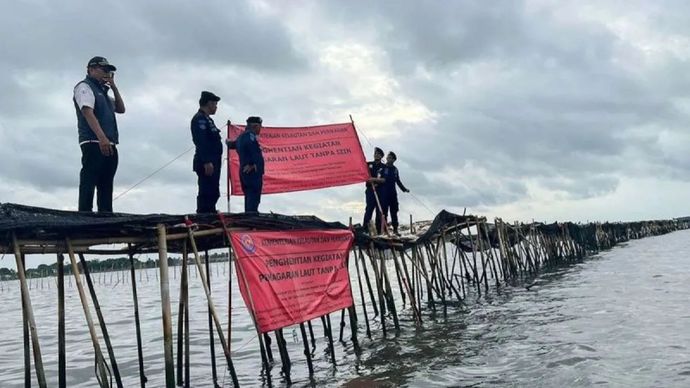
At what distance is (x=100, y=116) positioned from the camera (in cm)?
682

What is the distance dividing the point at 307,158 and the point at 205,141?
3112 millimetres

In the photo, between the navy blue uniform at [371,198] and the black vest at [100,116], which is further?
the navy blue uniform at [371,198]

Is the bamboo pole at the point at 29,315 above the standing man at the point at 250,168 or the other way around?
the other way around

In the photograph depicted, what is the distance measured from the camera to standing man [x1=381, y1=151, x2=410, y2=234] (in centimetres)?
1467

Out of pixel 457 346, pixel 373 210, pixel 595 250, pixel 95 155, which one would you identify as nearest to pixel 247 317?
pixel 373 210

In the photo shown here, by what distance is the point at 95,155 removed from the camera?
6.73 metres

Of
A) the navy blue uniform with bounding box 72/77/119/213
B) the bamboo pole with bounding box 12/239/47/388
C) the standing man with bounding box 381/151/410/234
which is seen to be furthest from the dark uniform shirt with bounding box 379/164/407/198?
the bamboo pole with bounding box 12/239/47/388

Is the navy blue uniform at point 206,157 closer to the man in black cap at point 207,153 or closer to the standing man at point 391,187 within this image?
the man in black cap at point 207,153

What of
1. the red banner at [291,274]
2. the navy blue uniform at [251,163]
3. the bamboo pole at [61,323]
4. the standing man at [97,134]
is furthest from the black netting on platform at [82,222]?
the navy blue uniform at [251,163]

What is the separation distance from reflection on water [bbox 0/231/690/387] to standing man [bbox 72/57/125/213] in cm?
414

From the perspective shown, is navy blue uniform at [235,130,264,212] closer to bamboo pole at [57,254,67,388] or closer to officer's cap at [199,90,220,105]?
officer's cap at [199,90,220,105]

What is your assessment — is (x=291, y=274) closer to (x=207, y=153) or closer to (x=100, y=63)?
(x=207, y=153)

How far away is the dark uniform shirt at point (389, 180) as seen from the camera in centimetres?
1466

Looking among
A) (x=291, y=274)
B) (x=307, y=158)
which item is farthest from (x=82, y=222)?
(x=307, y=158)
